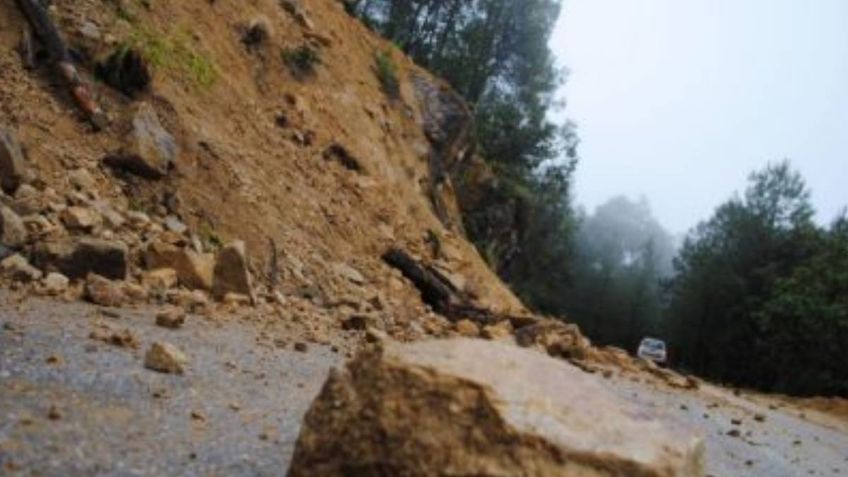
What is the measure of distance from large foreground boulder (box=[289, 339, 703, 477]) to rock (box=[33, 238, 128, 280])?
5.09 metres

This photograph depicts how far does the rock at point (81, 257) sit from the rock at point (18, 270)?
0.86 ft

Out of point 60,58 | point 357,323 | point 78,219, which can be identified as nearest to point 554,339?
point 357,323

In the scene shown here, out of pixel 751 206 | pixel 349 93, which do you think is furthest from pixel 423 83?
pixel 751 206

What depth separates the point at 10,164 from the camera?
909cm

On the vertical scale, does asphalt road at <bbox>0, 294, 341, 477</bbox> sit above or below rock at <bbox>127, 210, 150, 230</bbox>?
below

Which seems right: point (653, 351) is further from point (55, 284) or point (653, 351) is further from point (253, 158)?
point (55, 284)

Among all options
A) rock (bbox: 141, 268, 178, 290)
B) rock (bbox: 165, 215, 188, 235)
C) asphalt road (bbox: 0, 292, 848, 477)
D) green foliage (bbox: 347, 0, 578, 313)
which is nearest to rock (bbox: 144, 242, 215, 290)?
rock (bbox: 141, 268, 178, 290)

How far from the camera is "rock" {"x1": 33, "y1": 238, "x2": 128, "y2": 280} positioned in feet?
27.2

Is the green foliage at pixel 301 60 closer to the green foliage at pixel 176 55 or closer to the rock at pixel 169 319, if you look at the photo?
the green foliage at pixel 176 55

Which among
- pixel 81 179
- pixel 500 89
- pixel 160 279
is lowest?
pixel 160 279

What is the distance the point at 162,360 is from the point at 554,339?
905cm

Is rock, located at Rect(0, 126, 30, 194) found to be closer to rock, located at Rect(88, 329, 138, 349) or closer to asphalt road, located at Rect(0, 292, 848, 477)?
asphalt road, located at Rect(0, 292, 848, 477)

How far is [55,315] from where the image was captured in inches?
272

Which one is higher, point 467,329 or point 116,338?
point 467,329
